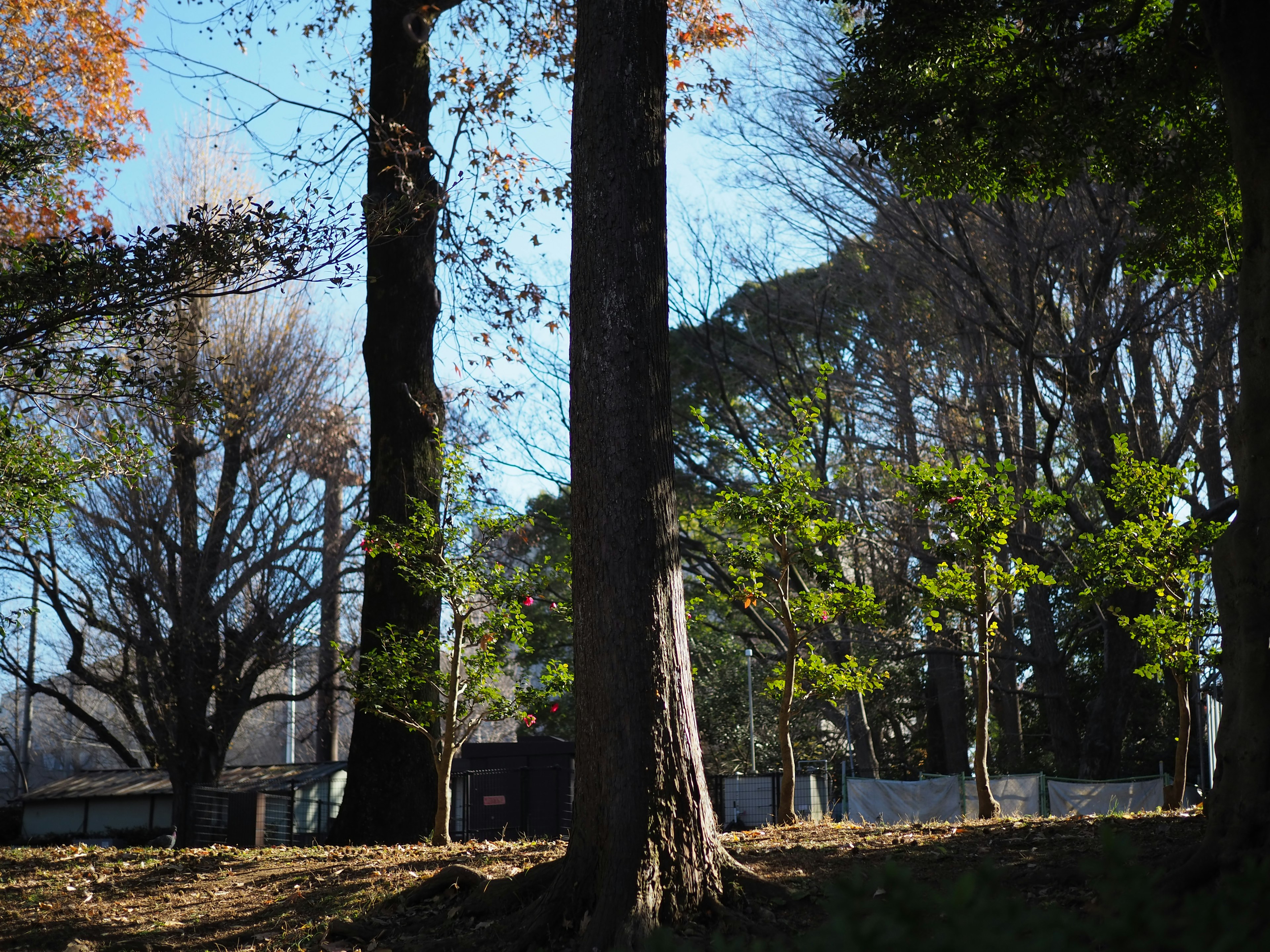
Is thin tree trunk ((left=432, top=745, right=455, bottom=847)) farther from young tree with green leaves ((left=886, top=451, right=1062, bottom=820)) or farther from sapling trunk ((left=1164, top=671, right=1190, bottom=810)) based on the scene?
sapling trunk ((left=1164, top=671, right=1190, bottom=810))

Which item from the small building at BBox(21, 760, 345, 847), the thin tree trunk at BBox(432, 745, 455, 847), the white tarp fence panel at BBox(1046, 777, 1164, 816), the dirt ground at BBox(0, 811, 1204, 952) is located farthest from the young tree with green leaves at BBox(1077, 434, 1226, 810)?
the small building at BBox(21, 760, 345, 847)

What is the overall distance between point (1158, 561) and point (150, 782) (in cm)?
2260

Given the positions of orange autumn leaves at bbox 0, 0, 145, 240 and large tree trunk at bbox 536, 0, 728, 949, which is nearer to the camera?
large tree trunk at bbox 536, 0, 728, 949

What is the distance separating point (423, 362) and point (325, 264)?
149 inches

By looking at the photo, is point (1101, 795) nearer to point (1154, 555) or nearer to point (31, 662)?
point (1154, 555)

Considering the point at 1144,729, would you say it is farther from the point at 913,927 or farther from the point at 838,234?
the point at 913,927

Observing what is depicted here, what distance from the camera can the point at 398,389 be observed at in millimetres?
10414

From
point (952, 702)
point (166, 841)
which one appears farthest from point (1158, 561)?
point (166, 841)

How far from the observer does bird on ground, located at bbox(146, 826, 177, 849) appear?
53.4 feet

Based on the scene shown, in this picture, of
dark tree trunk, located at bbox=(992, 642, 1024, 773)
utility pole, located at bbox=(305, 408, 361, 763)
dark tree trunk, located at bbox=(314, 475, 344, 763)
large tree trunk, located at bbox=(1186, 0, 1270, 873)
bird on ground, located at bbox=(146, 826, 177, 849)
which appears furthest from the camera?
dark tree trunk, located at bbox=(992, 642, 1024, 773)

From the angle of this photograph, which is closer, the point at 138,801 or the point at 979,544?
the point at 979,544

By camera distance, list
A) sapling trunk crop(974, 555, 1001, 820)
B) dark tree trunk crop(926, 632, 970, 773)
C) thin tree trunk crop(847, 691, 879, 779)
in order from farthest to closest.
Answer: dark tree trunk crop(926, 632, 970, 773) → thin tree trunk crop(847, 691, 879, 779) → sapling trunk crop(974, 555, 1001, 820)

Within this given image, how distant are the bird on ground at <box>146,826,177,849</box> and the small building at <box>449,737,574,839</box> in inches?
173

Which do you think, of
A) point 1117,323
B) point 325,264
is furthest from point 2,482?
point 1117,323
